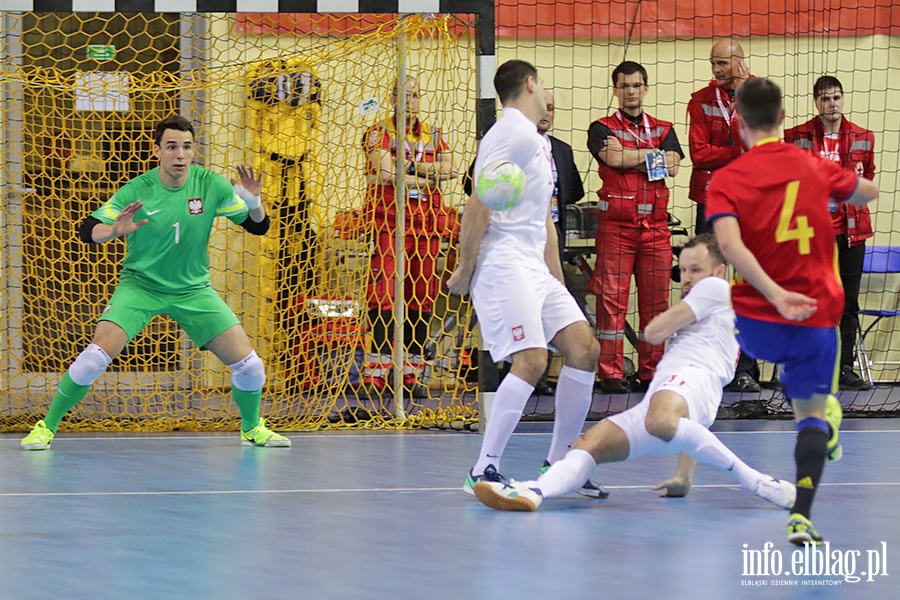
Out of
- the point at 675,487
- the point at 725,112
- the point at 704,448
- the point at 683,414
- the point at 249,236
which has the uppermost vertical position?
the point at 725,112

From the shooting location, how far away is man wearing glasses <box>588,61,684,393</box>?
28.5ft

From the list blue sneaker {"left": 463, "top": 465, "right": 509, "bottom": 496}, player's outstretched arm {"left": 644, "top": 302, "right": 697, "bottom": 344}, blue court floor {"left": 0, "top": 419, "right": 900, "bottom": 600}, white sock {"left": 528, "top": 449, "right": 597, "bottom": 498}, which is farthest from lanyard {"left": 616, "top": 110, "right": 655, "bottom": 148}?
white sock {"left": 528, "top": 449, "right": 597, "bottom": 498}

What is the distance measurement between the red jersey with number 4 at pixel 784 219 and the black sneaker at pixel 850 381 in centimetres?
542

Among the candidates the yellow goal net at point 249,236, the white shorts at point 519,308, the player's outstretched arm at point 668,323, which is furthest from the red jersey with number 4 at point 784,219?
the yellow goal net at point 249,236

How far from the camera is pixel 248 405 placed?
6.75 meters

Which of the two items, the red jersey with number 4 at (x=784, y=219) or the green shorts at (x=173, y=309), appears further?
the green shorts at (x=173, y=309)

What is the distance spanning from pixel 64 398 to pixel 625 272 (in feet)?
13.4

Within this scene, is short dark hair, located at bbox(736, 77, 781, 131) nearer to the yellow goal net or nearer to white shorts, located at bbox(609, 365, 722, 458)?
white shorts, located at bbox(609, 365, 722, 458)

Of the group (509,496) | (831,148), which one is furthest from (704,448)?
(831,148)

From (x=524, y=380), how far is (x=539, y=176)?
820mm

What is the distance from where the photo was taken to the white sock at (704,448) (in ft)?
15.1

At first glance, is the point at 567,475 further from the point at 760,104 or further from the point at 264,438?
the point at 264,438

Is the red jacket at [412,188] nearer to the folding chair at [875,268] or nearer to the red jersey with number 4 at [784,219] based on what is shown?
the folding chair at [875,268]

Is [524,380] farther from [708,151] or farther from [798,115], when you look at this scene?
[798,115]
